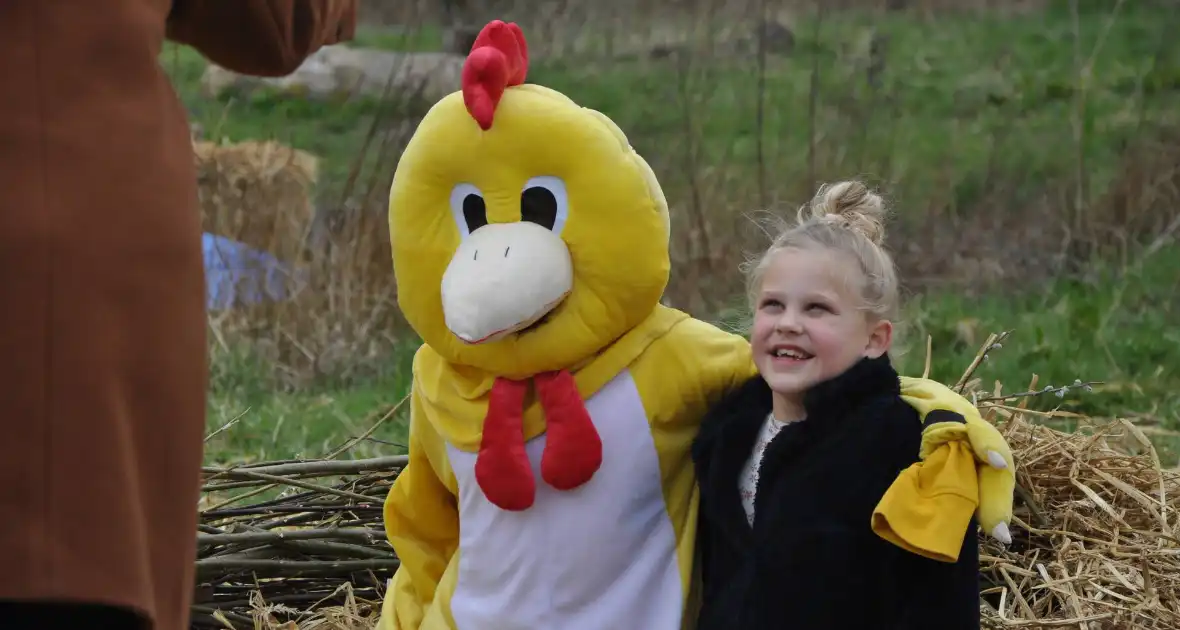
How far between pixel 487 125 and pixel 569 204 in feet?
0.60

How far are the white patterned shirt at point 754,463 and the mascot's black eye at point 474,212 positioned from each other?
573mm

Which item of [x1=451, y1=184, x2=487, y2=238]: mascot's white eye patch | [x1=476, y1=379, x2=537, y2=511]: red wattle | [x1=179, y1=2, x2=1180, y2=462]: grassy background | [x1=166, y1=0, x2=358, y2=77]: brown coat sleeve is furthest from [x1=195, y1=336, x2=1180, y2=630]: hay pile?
[x1=166, y1=0, x2=358, y2=77]: brown coat sleeve

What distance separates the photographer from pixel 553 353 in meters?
2.24

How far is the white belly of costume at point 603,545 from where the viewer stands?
7.45 feet

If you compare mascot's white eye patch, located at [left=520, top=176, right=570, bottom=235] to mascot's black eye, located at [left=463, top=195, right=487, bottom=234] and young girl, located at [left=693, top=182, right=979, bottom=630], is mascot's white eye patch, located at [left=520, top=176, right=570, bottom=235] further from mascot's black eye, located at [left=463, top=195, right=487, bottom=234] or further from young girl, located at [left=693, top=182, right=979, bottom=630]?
young girl, located at [left=693, top=182, right=979, bottom=630]

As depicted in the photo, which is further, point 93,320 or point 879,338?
point 879,338

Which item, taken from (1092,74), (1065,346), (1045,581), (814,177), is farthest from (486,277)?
(1092,74)

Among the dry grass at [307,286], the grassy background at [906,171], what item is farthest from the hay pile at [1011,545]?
the dry grass at [307,286]

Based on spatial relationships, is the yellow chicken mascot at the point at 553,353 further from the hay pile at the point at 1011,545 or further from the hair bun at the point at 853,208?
the hay pile at the point at 1011,545

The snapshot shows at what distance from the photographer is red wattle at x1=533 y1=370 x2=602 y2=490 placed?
7.29 feet

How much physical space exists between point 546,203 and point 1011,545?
1.28m

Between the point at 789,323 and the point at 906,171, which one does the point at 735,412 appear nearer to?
the point at 789,323

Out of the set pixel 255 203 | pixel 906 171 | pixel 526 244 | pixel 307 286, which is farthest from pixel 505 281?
pixel 906 171

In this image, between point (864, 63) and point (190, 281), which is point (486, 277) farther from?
point (864, 63)
